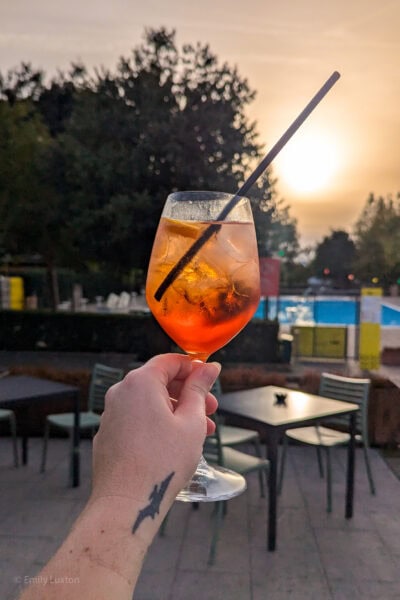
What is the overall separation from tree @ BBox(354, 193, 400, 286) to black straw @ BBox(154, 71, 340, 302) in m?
26.4

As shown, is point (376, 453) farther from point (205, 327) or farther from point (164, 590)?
point (205, 327)

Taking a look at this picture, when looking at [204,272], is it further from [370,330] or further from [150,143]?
[370,330]

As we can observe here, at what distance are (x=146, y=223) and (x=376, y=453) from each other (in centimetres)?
676

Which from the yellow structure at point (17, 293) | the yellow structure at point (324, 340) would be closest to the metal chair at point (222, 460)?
the yellow structure at point (324, 340)

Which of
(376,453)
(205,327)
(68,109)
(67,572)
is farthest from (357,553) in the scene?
(68,109)

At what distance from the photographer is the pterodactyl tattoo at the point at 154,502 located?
0.87 meters

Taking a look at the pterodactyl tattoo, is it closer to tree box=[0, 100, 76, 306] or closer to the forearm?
the forearm

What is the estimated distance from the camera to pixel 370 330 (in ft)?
43.6

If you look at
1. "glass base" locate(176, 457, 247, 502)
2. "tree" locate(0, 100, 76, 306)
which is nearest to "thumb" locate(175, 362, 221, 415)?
"glass base" locate(176, 457, 247, 502)

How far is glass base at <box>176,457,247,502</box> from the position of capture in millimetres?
1534

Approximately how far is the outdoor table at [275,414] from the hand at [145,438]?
3.63 metres

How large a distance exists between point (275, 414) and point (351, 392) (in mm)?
→ 1611

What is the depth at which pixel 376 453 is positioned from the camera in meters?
7.12

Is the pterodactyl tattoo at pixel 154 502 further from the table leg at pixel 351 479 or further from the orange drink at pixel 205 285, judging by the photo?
the table leg at pixel 351 479
